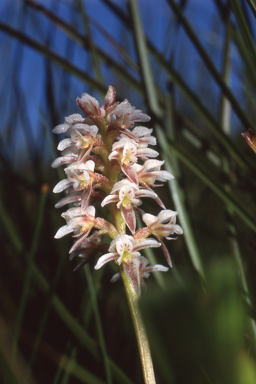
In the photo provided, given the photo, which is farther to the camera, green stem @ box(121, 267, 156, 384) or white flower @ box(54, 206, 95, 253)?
white flower @ box(54, 206, 95, 253)

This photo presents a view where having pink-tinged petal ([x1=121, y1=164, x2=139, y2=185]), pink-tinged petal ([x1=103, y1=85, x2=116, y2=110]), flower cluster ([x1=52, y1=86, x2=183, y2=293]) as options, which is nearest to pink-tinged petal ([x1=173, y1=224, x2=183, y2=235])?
flower cluster ([x1=52, y1=86, x2=183, y2=293])

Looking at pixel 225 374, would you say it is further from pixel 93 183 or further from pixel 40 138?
pixel 40 138

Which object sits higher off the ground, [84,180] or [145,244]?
[84,180]

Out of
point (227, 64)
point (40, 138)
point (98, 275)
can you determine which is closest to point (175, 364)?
point (98, 275)

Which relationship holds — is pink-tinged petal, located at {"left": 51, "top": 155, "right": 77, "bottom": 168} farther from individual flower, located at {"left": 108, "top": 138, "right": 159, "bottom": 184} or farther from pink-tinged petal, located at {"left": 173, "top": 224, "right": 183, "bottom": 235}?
pink-tinged petal, located at {"left": 173, "top": 224, "right": 183, "bottom": 235}

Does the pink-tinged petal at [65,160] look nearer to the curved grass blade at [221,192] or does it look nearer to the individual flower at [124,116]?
the individual flower at [124,116]

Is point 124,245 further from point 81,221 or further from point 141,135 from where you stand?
point 141,135

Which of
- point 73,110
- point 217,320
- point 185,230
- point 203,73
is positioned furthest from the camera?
point 203,73

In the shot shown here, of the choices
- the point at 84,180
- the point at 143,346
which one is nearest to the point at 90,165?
the point at 84,180
